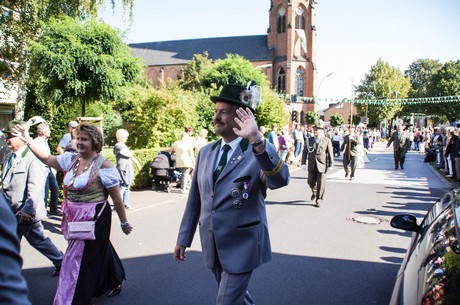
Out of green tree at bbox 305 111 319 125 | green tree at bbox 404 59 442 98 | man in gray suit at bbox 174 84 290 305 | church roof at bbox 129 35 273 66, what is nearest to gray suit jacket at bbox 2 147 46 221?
man in gray suit at bbox 174 84 290 305

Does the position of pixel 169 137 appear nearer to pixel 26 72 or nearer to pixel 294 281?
pixel 26 72

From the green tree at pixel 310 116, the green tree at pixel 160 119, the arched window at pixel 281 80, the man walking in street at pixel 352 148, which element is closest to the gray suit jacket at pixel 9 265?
the man walking in street at pixel 352 148

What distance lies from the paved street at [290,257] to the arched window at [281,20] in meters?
60.4

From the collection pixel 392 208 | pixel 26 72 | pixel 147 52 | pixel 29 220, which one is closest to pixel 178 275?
pixel 29 220

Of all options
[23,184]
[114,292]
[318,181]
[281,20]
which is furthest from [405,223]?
[281,20]

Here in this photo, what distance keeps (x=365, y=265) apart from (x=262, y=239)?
3240 mm

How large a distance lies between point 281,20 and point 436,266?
228 feet

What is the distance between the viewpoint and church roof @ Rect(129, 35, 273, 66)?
6981cm

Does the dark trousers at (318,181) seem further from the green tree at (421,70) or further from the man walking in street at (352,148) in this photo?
the green tree at (421,70)

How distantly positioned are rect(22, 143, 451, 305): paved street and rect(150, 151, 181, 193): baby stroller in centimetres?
91

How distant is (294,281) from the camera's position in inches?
189

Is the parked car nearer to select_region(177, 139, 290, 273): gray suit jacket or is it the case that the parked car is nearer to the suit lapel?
select_region(177, 139, 290, 273): gray suit jacket

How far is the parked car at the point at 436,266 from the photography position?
1730mm

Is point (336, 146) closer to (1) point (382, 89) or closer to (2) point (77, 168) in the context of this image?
(2) point (77, 168)
